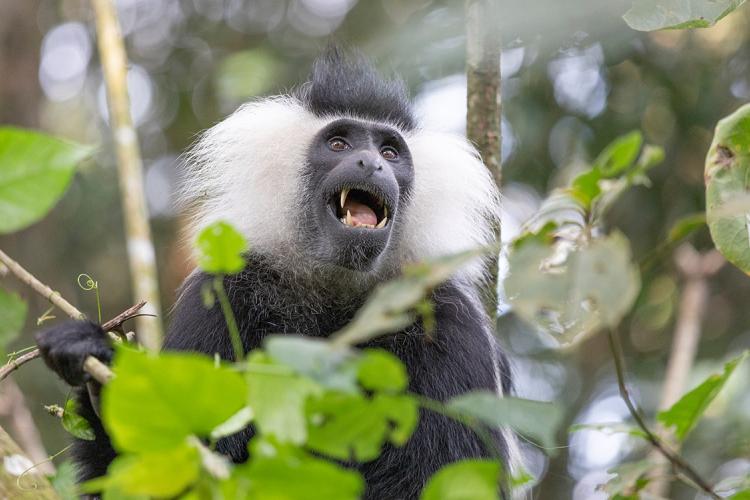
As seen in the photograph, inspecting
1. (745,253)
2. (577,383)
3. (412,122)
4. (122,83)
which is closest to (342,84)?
(412,122)

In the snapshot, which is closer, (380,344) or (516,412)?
(516,412)

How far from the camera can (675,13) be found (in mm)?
1934

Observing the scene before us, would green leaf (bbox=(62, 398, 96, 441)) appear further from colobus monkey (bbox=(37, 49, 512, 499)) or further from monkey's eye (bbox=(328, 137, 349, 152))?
monkey's eye (bbox=(328, 137, 349, 152))

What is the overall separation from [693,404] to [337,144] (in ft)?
7.50

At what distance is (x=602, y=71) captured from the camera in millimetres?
6781

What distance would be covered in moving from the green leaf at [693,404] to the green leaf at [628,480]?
10 centimetres

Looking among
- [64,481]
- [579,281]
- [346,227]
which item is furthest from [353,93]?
[579,281]

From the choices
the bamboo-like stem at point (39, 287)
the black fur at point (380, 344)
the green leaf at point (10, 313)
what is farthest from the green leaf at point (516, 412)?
the black fur at point (380, 344)

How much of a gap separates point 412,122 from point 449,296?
1052 millimetres

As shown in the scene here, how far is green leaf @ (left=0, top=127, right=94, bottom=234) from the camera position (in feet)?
3.85

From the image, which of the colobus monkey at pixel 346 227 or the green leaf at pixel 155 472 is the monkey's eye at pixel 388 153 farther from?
the green leaf at pixel 155 472

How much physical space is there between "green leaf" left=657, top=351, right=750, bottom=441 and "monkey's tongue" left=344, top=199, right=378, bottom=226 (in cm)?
189

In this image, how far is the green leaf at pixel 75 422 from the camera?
2.70 m

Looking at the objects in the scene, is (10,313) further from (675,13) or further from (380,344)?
(380,344)
